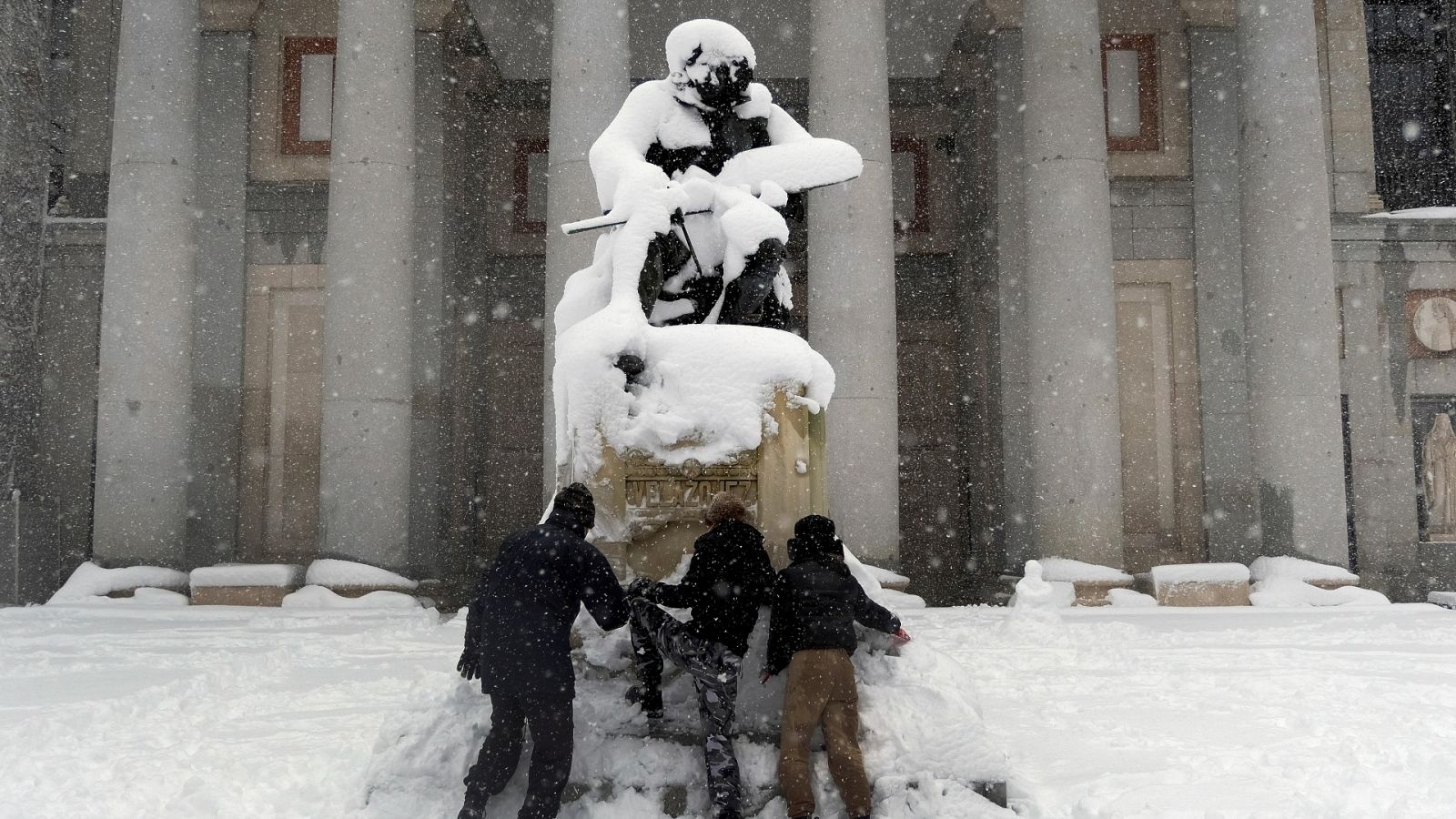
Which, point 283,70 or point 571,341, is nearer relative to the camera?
point 571,341

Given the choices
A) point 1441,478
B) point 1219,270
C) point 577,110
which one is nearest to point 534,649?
point 577,110

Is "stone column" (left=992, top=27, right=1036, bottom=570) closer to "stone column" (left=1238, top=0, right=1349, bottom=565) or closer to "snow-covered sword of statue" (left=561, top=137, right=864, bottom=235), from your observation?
"stone column" (left=1238, top=0, right=1349, bottom=565)

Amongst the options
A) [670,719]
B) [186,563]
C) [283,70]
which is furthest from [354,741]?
[283,70]

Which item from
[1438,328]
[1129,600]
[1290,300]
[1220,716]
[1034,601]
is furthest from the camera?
[1438,328]

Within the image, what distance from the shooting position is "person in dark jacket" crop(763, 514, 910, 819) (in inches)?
169

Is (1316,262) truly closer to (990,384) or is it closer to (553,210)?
(990,384)

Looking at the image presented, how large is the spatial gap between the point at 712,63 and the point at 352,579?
35.7ft

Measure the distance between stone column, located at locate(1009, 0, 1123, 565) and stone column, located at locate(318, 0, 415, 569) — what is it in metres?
9.10

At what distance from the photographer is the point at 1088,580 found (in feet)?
48.6

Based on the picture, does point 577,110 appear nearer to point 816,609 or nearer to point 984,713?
point 984,713

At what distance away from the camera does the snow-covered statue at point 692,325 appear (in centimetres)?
548

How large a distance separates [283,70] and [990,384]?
1364 centimetres

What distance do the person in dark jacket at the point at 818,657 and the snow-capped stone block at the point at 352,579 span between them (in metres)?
11.4

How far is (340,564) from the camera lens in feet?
49.5
